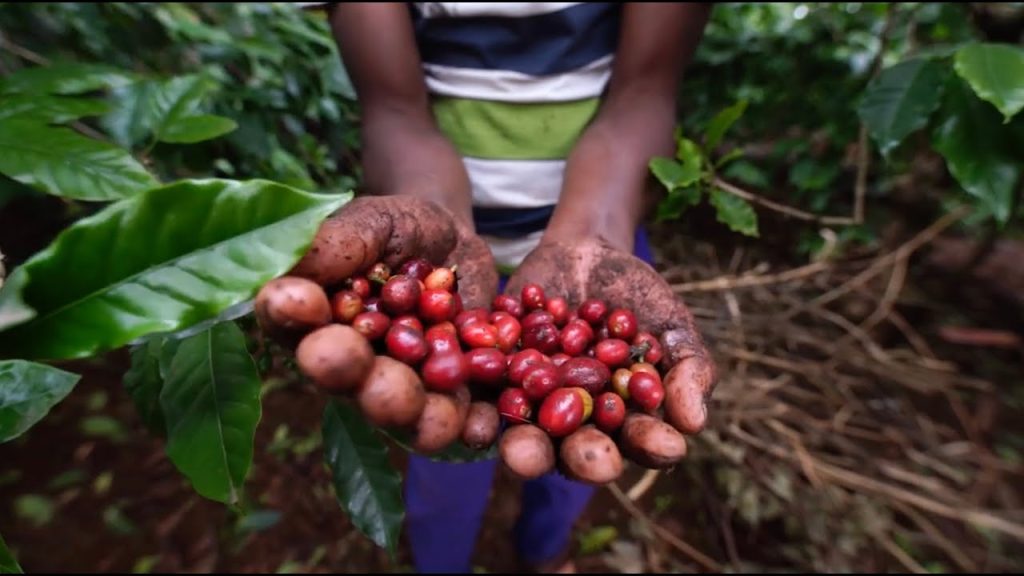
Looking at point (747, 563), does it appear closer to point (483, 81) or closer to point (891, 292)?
point (891, 292)

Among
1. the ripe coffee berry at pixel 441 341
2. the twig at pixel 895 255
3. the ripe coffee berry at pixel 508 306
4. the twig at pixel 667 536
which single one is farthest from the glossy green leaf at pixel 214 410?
the twig at pixel 895 255

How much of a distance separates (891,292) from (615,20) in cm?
190

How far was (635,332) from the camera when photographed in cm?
110

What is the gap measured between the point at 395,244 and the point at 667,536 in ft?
5.19

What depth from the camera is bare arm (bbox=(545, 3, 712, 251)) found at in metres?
1.33

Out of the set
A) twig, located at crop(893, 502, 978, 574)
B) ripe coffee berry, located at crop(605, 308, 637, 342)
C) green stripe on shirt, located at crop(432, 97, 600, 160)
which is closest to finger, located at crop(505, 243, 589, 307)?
ripe coffee berry, located at crop(605, 308, 637, 342)

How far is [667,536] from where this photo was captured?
7.06ft

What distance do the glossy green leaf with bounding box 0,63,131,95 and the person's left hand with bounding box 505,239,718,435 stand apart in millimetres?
733

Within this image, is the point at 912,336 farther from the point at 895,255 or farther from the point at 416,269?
the point at 416,269

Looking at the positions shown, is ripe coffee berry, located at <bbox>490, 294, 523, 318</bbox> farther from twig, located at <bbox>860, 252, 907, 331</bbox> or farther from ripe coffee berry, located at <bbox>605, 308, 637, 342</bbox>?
twig, located at <bbox>860, 252, 907, 331</bbox>

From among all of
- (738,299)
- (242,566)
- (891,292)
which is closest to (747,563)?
(738,299)

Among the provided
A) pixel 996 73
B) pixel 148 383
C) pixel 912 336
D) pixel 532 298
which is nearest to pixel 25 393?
pixel 148 383

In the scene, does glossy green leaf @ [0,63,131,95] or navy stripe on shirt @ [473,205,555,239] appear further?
navy stripe on shirt @ [473,205,555,239]

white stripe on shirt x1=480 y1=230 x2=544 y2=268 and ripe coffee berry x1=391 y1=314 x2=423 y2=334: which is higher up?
ripe coffee berry x1=391 y1=314 x2=423 y2=334
